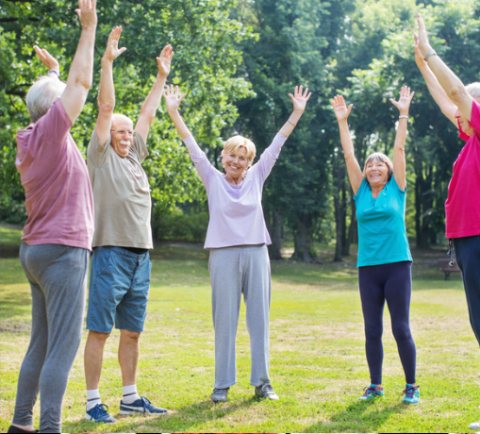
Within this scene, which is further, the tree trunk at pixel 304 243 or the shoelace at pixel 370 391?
the tree trunk at pixel 304 243

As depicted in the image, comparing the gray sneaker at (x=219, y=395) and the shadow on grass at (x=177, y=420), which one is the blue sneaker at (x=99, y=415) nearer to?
the shadow on grass at (x=177, y=420)

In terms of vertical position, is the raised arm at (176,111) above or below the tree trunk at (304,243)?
above

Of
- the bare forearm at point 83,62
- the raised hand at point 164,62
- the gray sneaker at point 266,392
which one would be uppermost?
the raised hand at point 164,62

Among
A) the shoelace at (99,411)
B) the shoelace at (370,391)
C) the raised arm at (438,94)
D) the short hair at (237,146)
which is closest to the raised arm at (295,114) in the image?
the short hair at (237,146)

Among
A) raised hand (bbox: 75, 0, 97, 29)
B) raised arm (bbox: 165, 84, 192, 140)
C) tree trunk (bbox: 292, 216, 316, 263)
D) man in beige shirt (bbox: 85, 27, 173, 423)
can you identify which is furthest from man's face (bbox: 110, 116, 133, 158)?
tree trunk (bbox: 292, 216, 316, 263)

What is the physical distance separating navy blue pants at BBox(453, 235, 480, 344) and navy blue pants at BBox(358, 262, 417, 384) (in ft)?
2.06

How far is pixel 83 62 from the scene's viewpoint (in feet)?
10.6

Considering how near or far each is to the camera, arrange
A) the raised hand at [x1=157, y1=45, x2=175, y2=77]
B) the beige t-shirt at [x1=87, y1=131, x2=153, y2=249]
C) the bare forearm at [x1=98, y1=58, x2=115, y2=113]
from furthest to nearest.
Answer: the raised hand at [x1=157, y1=45, x2=175, y2=77] < the beige t-shirt at [x1=87, y1=131, x2=153, y2=249] < the bare forearm at [x1=98, y1=58, x2=115, y2=113]

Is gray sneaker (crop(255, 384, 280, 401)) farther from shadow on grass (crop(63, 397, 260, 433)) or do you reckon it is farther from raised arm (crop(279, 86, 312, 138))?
raised arm (crop(279, 86, 312, 138))

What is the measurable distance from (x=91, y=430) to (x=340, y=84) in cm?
2986

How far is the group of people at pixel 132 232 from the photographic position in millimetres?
3258

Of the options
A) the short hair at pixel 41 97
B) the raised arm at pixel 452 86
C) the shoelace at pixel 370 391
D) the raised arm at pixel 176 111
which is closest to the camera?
the short hair at pixel 41 97

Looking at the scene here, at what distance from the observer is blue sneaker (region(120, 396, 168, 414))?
4.42m

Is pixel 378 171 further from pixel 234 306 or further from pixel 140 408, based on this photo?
pixel 140 408
